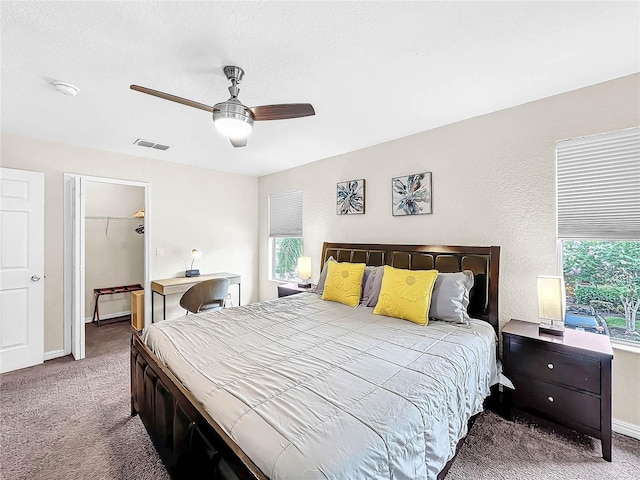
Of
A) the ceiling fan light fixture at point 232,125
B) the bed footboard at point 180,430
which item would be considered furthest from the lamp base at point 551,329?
the ceiling fan light fixture at point 232,125

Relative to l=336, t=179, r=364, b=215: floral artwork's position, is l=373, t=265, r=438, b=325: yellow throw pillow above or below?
below

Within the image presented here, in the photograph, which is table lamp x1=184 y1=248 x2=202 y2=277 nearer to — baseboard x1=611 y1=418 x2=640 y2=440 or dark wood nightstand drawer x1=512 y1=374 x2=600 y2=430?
dark wood nightstand drawer x1=512 y1=374 x2=600 y2=430

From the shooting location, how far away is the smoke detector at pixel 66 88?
217cm

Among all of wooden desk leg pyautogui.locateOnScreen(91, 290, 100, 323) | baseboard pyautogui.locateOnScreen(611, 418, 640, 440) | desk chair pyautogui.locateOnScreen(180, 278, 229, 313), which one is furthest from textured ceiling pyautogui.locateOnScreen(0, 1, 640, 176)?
wooden desk leg pyautogui.locateOnScreen(91, 290, 100, 323)

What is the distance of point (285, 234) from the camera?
16.3 feet

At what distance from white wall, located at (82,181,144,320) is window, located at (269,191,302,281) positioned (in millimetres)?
2532

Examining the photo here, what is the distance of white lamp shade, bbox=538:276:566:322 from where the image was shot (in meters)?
2.15

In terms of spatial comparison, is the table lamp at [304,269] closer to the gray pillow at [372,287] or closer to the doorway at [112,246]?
the gray pillow at [372,287]

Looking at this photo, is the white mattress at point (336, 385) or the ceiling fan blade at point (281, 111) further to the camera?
the ceiling fan blade at point (281, 111)

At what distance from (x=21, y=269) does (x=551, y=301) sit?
5.16m

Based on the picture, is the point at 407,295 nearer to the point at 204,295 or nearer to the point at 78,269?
the point at 204,295

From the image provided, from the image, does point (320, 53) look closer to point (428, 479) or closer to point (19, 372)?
point (428, 479)

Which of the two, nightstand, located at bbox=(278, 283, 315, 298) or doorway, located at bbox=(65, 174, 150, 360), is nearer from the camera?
nightstand, located at bbox=(278, 283, 315, 298)

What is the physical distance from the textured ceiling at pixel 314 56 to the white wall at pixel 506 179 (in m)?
0.16
